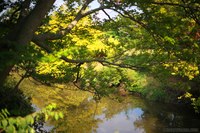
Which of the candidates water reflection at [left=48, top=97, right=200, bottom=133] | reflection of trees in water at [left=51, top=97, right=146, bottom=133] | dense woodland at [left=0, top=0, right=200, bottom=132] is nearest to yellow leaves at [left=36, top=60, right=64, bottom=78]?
dense woodland at [left=0, top=0, right=200, bottom=132]

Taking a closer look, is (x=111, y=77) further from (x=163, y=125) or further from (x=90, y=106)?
(x=90, y=106)

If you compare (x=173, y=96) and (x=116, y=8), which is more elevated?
(x=173, y=96)

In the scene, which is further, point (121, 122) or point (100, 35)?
point (121, 122)

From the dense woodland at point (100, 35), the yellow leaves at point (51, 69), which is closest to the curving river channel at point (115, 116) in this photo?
the yellow leaves at point (51, 69)

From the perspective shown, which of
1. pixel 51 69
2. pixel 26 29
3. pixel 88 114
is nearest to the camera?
pixel 26 29

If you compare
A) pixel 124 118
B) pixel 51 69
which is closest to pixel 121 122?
pixel 124 118

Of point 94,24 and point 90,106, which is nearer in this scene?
point 94,24

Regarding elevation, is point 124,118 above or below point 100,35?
above

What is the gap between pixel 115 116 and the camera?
19.9 m

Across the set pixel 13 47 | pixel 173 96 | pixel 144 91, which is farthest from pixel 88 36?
pixel 144 91

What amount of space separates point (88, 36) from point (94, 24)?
0.41 metres

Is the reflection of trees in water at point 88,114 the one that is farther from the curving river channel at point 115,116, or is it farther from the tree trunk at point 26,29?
the tree trunk at point 26,29

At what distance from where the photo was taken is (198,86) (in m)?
19.4

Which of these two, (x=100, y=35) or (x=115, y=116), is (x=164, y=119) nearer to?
(x=115, y=116)
